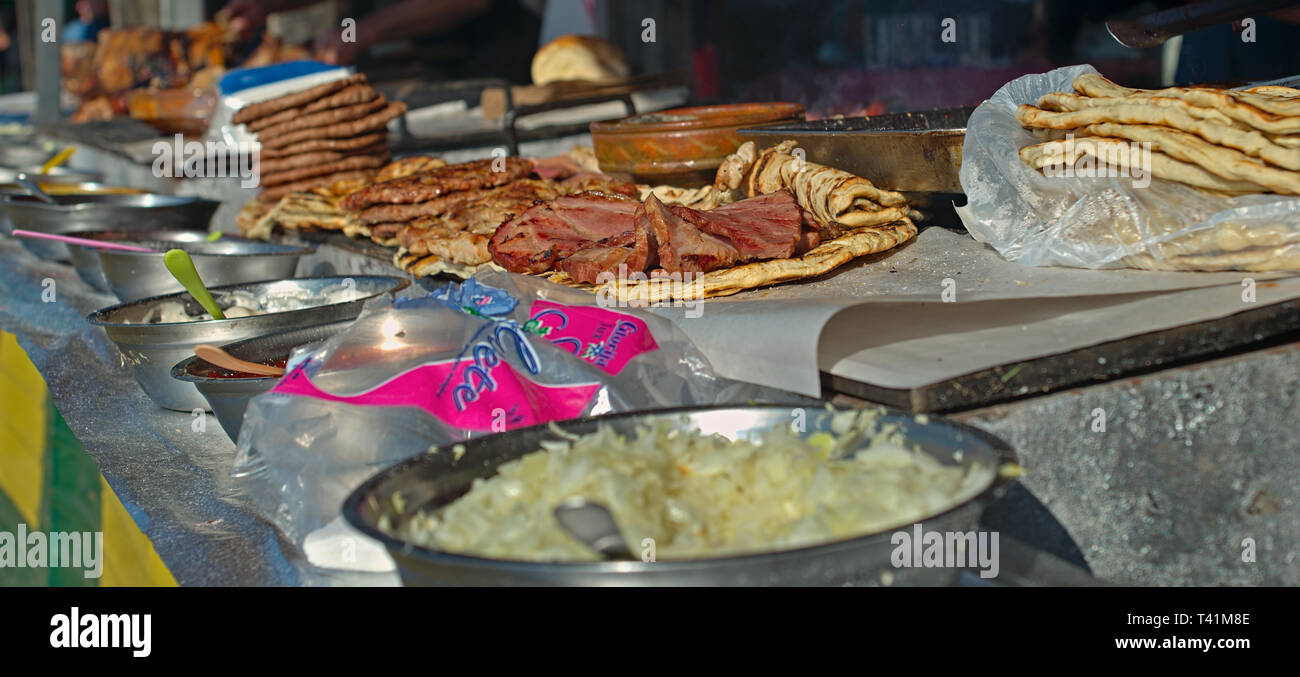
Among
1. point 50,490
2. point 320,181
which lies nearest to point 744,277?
point 50,490

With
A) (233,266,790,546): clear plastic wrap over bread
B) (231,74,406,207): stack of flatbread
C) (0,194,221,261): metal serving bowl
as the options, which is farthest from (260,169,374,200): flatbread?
(233,266,790,546): clear plastic wrap over bread

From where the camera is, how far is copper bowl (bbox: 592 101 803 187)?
108 inches

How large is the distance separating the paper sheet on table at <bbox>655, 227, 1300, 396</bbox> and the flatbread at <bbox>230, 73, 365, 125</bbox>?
2.49 meters

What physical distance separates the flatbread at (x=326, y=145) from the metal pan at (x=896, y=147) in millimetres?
A: 1855

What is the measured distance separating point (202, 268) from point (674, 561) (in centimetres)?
234

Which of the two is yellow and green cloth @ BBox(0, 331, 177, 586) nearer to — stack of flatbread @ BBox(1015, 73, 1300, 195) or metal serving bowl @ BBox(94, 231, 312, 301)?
metal serving bowl @ BBox(94, 231, 312, 301)

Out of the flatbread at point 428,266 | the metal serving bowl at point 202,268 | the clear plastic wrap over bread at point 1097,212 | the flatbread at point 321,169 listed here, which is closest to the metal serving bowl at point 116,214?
the flatbread at point 321,169

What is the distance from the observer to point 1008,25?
4.71 meters

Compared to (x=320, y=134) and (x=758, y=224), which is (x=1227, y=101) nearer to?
(x=758, y=224)

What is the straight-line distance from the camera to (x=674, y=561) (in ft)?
2.63
